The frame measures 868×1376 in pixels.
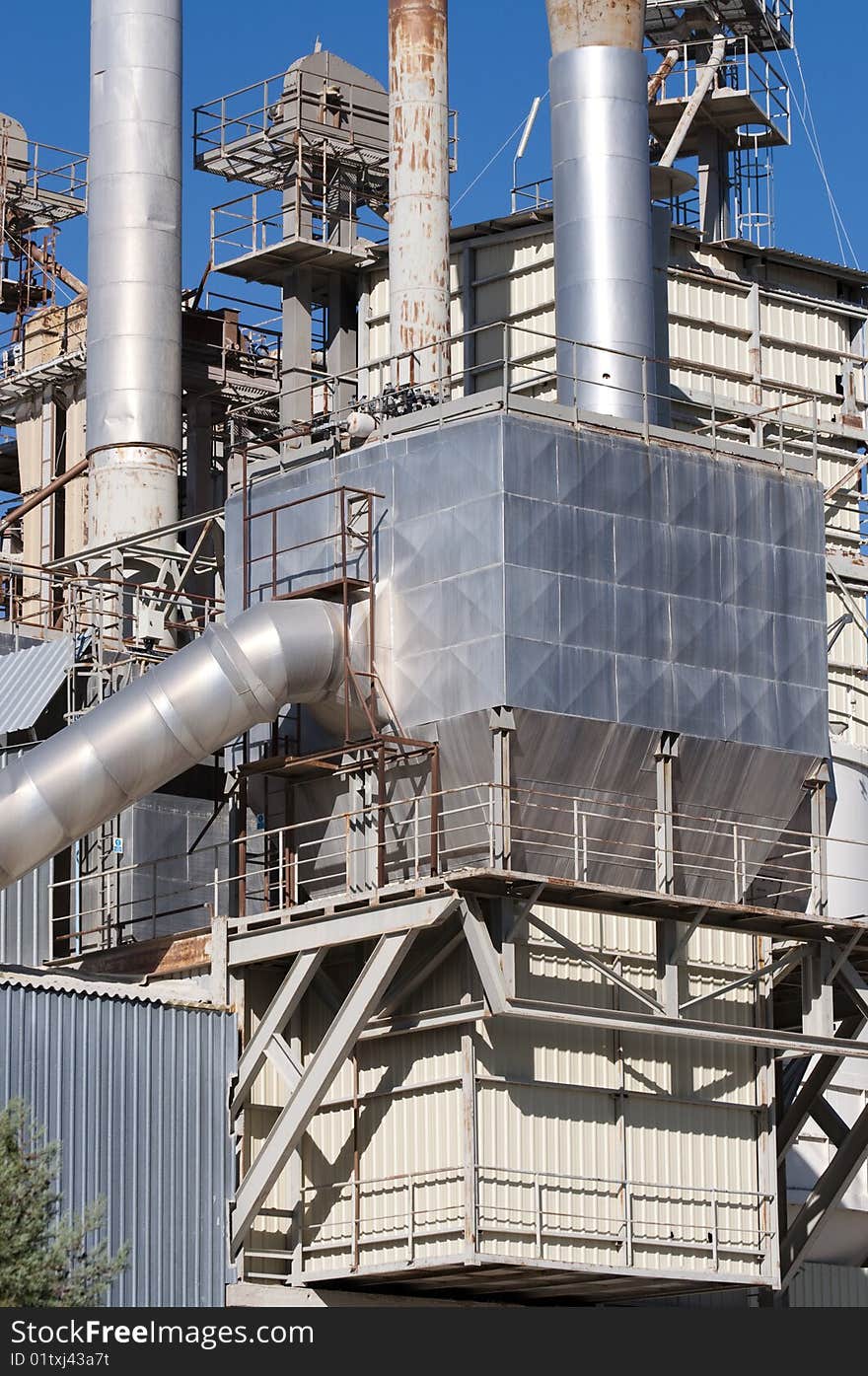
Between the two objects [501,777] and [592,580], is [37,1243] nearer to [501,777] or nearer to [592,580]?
[501,777]

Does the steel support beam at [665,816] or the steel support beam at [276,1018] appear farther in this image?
the steel support beam at [665,816]

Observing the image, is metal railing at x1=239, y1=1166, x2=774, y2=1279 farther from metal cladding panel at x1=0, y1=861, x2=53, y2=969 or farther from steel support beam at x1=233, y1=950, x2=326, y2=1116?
metal cladding panel at x1=0, y1=861, x2=53, y2=969

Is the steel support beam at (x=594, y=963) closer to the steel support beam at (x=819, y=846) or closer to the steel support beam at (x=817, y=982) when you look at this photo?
the steel support beam at (x=817, y=982)

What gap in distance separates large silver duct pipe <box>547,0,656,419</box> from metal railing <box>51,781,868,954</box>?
6.25 m

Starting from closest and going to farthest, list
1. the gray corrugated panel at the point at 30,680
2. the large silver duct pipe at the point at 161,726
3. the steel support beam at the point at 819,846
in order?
the large silver duct pipe at the point at 161,726 < the steel support beam at the point at 819,846 < the gray corrugated panel at the point at 30,680

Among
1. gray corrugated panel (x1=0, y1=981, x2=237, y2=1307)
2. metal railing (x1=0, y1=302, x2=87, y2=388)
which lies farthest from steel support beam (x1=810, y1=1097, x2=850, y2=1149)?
metal railing (x1=0, y1=302, x2=87, y2=388)

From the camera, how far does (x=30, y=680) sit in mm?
40875

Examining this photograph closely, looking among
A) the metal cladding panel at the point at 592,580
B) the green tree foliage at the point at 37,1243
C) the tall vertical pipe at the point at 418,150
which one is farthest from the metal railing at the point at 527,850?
the tall vertical pipe at the point at 418,150

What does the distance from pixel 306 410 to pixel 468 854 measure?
1882cm

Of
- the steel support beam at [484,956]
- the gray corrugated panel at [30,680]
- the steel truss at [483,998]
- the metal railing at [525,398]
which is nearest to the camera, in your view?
the steel support beam at [484,956]

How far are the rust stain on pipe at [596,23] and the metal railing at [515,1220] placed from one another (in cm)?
1587

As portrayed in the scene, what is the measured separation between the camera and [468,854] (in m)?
34.2

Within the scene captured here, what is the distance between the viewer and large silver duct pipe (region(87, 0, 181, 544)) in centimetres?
4628

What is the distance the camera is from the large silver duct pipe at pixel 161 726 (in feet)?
112
